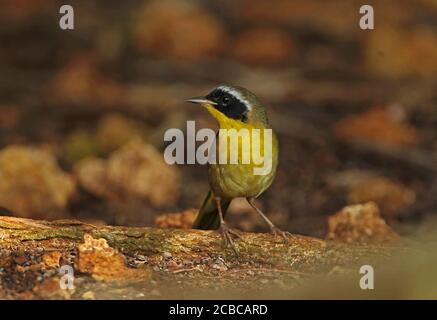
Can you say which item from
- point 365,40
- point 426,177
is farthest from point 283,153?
point 365,40

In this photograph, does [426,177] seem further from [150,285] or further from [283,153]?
[150,285]

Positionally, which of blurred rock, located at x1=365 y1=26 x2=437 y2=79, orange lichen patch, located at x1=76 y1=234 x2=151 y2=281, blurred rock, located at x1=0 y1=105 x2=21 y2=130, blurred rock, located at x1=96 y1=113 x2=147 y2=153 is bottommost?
orange lichen patch, located at x1=76 y1=234 x2=151 y2=281

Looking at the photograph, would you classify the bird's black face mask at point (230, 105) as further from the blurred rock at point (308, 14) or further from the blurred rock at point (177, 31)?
the blurred rock at point (308, 14)

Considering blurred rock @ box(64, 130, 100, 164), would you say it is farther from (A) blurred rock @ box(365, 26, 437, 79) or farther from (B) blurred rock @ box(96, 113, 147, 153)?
(A) blurred rock @ box(365, 26, 437, 79)

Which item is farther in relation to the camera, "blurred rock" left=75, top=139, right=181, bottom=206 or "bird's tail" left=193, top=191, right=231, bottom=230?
"blurred rock" left=75, top=139, right=181, bottom=206

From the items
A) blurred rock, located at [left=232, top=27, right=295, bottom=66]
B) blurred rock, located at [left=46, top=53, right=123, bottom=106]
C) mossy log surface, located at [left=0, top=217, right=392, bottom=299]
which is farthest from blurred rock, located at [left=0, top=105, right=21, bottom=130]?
mossy log surface, located at [left=0, top=217, right=392, bottom=299]

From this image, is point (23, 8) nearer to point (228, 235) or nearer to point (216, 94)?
point (216, 94)

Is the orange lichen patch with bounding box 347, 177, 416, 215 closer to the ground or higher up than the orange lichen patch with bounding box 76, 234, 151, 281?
higher up

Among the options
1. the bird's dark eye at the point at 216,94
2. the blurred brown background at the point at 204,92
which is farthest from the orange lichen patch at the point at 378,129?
the bird's dark eye at the point at 216,94

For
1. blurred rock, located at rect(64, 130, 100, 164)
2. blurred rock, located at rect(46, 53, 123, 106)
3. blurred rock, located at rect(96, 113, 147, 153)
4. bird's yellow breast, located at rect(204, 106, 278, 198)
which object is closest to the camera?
bird's yellow breast, located at rect(204, 106, 278, 198)
